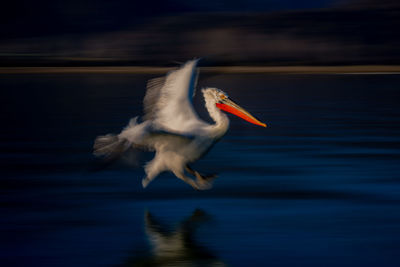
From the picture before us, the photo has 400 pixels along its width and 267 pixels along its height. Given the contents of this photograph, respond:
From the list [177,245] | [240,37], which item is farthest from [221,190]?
[240,37]

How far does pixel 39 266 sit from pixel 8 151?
17.2 ft

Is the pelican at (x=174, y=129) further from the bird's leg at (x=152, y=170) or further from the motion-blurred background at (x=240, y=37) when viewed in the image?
the motion-blurred background at (x=240, y=37)

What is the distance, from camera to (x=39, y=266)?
196 inches

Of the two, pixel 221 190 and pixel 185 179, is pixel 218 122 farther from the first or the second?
pixel 221 190

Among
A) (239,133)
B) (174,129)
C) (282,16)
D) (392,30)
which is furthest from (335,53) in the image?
(174,129)

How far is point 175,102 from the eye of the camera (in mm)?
6766

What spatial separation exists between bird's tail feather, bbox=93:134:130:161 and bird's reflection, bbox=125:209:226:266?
1.65 feet

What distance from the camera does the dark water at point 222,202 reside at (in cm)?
528

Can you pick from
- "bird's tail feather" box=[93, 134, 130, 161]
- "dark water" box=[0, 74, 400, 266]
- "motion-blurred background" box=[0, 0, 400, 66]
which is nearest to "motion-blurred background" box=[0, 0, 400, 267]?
"dark water" box=[0, 74, 400, 266]

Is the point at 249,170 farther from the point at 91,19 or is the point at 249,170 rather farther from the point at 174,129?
the point at 91,19

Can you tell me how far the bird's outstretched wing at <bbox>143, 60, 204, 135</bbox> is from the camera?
264 inches

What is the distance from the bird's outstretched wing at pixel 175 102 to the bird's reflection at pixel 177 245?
0.69 meters

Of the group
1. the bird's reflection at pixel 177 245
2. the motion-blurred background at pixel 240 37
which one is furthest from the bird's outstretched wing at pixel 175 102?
the motion-blurred background at pixel 240 37

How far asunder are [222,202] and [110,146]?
1.02 meters
